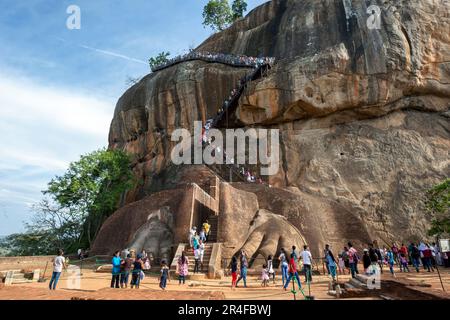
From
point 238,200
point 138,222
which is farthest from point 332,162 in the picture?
point 138,222

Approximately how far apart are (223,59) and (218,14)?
638 inches

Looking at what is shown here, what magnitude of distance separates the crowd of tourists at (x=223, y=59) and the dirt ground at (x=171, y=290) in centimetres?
1922

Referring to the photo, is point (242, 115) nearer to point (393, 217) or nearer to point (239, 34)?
point (239, 34)

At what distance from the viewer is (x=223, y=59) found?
3089 centimetres

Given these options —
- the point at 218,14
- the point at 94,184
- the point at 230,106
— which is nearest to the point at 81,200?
the point at 94,184

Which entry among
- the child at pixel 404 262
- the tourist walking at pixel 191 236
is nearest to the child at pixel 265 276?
the tourist walking at pixel 191 236

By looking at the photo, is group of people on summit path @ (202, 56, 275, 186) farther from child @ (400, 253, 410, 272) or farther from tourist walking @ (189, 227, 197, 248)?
child @ (400, 253, 410, 272)

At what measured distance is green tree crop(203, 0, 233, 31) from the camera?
1732 inches

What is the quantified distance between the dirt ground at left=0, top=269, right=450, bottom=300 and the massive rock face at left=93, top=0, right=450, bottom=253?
30.1ft

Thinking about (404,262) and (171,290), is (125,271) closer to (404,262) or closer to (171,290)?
(171,290)

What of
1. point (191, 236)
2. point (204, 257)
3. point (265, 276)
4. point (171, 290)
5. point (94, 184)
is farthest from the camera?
point (94, 184)

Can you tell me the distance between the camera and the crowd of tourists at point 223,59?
1120 inches

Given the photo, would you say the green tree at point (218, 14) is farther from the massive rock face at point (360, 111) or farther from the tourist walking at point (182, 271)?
the tourist walking at point (182, 271)
